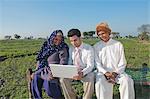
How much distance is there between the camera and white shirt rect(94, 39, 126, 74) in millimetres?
3189

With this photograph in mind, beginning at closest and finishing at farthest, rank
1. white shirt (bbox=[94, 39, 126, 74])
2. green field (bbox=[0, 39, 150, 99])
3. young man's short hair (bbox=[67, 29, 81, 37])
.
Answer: white shirt (bbox=[94, 39, 126, 74])
young man's short hair (bbox=[67, 29, 81, 37])
green field (bbox=[0, 39, 150, 99])

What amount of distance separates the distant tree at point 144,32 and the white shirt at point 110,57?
486 millimetres

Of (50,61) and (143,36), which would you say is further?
(143,36)

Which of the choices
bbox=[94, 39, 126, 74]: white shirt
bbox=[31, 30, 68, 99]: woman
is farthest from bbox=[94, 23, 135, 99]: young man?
bbox=[31, 30, 68, 99]: woman

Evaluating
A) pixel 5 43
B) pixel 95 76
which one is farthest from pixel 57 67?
pixel 5 43

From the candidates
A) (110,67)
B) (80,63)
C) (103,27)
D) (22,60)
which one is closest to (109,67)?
(110,67)

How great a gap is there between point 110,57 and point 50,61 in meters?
0.67

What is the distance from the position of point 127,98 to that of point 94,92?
37 cm

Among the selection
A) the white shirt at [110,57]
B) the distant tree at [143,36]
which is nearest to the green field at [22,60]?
the distant tree at [143,36]

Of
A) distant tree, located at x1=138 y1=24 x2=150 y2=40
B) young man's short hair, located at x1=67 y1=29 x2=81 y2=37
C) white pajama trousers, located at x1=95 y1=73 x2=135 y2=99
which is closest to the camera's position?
white pajama trousers, located at x1=95 y1=73 x2=135 y2=99

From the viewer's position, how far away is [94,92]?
3.27m

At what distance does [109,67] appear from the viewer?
10.6 feet

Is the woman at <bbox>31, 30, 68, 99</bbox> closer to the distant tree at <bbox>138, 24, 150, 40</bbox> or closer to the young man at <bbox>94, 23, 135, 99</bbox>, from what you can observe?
the young man at <bbox>94, 23, 135, 99</bbox>

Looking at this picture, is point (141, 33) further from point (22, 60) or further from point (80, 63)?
point (22, 60)
